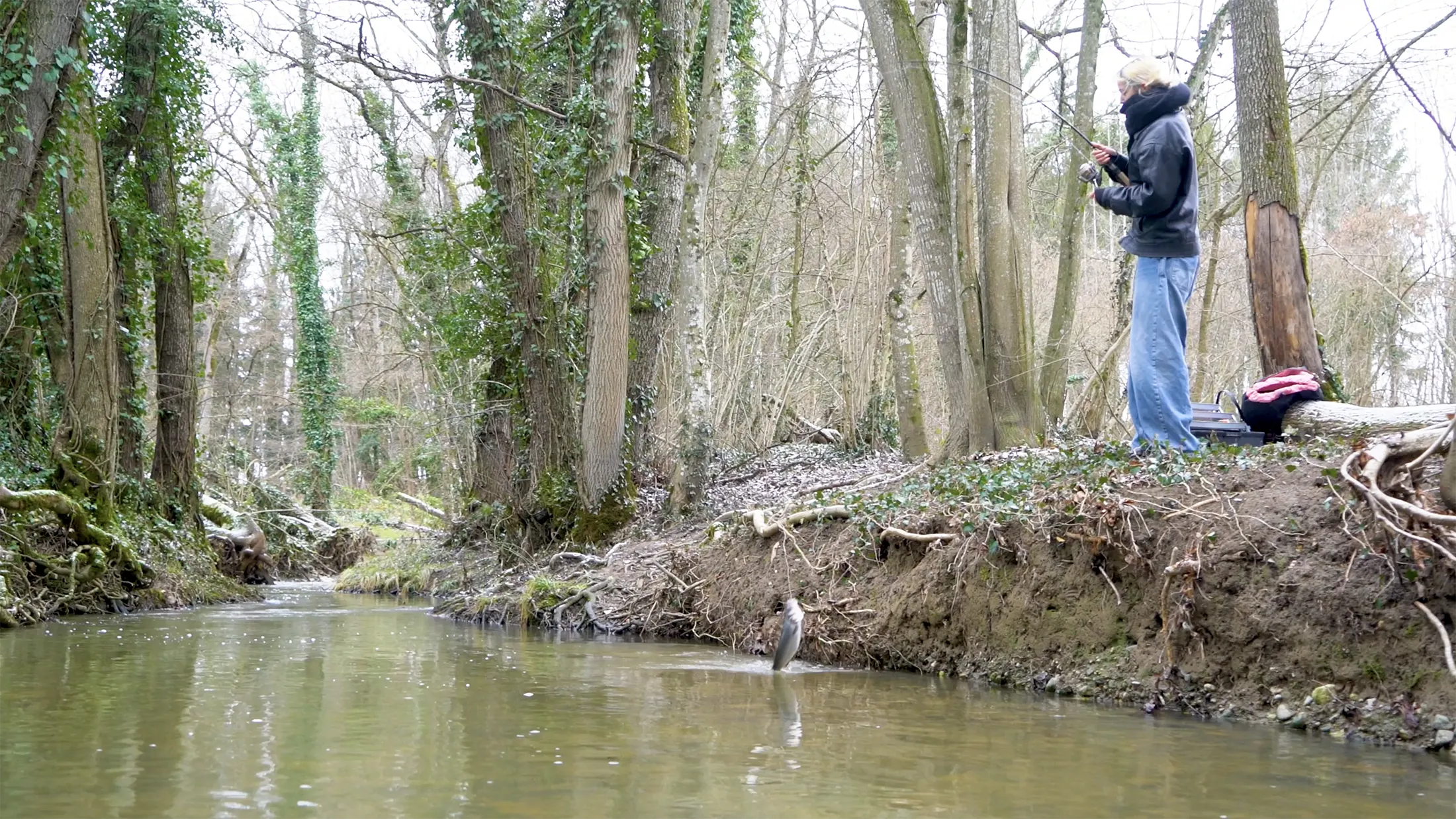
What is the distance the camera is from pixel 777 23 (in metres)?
18.7

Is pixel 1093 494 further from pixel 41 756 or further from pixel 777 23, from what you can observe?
pixel 777 23

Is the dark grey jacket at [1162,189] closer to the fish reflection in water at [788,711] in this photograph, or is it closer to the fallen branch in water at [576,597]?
the fish reflection in water at [788,711]

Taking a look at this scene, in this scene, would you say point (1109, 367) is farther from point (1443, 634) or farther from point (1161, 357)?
point (1443, 634)

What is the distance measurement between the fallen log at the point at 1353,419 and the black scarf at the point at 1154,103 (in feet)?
6.60

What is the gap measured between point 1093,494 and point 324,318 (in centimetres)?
2169

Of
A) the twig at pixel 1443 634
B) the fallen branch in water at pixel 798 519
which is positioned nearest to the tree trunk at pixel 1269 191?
the fallen branch in water at pixel 798 519

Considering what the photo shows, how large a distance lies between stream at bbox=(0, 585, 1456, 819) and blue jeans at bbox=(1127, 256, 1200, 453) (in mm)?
1868

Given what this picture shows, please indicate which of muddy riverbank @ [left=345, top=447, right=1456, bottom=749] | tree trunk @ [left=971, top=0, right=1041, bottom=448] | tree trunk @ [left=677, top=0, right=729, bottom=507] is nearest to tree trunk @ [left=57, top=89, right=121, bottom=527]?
tree trunk @ [left=677, top=0, right=729, bottom=507]

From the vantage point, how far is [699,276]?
10969 mm

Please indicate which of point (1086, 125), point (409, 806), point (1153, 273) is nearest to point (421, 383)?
point (1086, 125)

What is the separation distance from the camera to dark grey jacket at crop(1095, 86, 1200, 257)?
6.25 meters

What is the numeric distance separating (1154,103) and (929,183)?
3040 mm

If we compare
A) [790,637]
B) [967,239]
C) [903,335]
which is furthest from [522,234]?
[790,637]

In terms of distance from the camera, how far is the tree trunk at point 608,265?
426 inches
